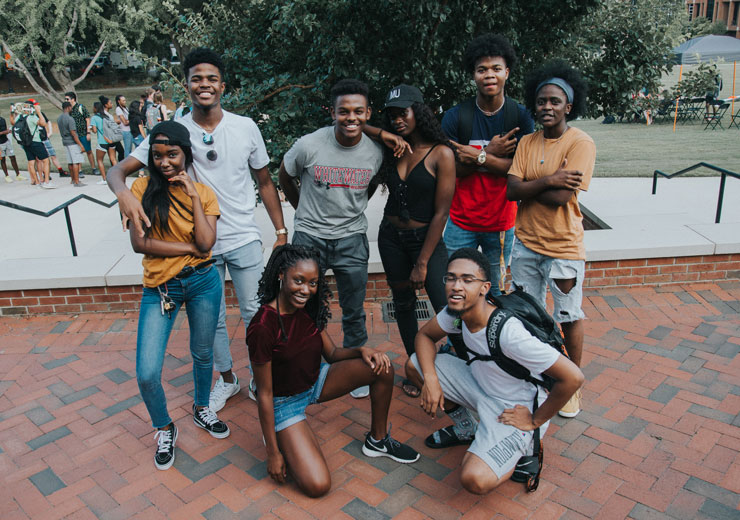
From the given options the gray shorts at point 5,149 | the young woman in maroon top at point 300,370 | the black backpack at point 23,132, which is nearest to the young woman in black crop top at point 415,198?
the young woman in maroon top at point 300,370

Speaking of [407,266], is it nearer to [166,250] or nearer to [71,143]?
[166,250]

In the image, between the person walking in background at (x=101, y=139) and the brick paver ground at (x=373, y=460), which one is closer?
the brick paver ground at (x=373, y=460)

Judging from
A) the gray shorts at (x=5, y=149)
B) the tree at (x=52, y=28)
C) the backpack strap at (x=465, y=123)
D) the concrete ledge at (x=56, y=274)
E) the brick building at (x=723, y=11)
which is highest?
the brick building at (x=723, y=11)

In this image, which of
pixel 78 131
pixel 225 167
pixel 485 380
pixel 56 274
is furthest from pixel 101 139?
pixel 485 380

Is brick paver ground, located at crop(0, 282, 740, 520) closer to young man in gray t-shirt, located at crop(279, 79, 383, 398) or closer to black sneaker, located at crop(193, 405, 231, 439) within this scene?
black sneaker, located at crop(193, 405, 231, 439)

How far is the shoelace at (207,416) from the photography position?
3.56m

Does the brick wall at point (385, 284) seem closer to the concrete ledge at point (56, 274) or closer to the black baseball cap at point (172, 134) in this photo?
the concrete ledge at point (56, 274)

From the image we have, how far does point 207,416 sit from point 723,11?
2760 inches

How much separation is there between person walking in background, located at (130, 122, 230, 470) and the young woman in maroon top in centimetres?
45

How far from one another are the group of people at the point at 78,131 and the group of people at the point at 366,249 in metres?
8.43

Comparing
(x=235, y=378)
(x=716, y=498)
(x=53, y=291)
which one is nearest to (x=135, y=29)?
(x=53, y=291)

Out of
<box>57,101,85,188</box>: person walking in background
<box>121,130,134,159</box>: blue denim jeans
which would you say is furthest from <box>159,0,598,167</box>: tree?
<box>121,130,134,159</box>: blue denim jeans

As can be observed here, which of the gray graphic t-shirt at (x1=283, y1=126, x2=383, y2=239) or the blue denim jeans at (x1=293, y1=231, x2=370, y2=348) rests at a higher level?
the gray graphic t-shirt at (x1=283, y1=126, x2=383, y2=239)

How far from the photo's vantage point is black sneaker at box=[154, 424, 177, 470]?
3252 mm
